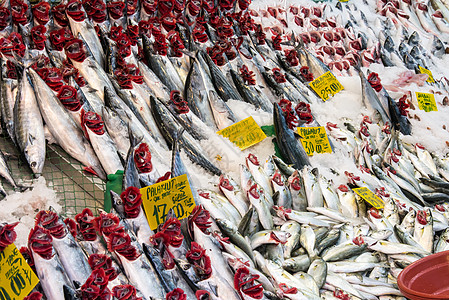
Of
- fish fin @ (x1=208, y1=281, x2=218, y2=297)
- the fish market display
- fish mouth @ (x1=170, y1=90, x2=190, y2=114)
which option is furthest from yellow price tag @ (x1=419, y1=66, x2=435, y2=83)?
fish fin @ (x1=208, y1=281, x2=218, y2=297)

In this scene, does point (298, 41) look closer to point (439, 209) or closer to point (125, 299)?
point (439, 209)

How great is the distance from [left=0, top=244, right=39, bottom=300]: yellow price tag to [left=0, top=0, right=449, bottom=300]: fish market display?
0.07 metres

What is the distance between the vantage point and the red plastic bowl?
2.90m

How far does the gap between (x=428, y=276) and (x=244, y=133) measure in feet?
5.42

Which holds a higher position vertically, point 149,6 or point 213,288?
point 149,6

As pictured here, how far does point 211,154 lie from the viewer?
3695mm

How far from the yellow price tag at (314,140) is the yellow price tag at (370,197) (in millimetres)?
508

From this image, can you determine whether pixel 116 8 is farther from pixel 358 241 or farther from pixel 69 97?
pixel 358 241

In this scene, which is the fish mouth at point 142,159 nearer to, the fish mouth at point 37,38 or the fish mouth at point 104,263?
the fish mouth at point 104,263

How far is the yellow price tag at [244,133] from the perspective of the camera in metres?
3.87

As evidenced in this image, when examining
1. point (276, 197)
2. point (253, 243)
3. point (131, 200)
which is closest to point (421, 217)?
point (276, 197)

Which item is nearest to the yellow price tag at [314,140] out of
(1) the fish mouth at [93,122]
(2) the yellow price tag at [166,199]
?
(2) the yellow price tag at [166,199]

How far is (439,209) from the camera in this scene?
3900mm

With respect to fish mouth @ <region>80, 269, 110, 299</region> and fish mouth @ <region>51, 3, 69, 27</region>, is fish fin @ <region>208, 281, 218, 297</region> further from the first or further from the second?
fish mouth @ <region>51, 3, 69, 27</region>
